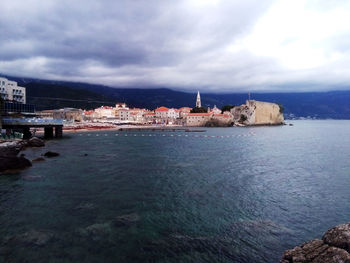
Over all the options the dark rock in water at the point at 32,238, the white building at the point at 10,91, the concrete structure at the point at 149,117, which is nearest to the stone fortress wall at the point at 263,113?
the concrete structure at the point at 149,117

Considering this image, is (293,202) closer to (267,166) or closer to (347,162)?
(267,166)

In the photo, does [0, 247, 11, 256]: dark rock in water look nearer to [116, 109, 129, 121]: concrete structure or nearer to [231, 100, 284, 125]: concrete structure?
[116, 109, 129, 121]: concrete structure

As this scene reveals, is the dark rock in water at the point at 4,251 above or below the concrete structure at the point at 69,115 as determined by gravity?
below

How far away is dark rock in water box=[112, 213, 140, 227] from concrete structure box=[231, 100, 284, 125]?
139m

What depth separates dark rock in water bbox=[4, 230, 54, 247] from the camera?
9.82 m

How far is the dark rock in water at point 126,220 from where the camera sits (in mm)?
11766

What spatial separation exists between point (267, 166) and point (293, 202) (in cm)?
1298

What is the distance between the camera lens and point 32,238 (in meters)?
10.2

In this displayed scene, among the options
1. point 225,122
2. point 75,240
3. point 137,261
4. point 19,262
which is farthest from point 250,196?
point 225,122

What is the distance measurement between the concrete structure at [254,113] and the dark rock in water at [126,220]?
139 meters

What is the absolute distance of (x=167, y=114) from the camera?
151500 millimetres

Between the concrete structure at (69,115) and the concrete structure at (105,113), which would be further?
the concrete structure at (105,113)

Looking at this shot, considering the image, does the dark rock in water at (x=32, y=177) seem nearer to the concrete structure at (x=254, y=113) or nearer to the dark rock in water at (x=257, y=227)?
the dark rock in water at (x=257, y=227)

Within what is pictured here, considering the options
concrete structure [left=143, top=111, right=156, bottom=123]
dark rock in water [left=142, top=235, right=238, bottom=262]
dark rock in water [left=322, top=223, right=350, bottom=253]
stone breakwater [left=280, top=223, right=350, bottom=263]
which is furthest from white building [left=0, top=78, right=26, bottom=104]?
concrete structure [left=143, top=111, right=156, bottom=123]
